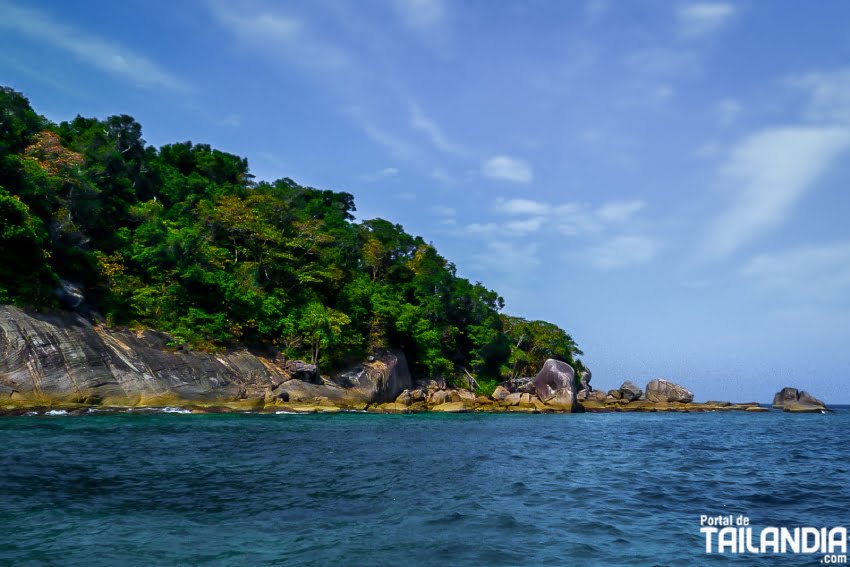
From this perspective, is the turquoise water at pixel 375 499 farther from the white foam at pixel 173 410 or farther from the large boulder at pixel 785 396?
the large boulder at pixel 785 396

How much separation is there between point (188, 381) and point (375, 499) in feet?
77.6

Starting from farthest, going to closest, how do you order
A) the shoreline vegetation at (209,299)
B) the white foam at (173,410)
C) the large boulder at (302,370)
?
the large boulder at (302,370) → the white foam at (173,410) → the shoreline vegetation at (209,299)

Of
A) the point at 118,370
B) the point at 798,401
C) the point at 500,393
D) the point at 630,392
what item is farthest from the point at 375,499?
the point at 798,401

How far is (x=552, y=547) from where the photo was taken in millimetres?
6793

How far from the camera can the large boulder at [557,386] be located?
148 ft

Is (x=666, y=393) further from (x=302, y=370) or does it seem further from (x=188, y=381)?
(x=188, y=381)

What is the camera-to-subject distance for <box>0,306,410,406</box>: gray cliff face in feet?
76.4

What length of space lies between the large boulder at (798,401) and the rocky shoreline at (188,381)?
3305cm

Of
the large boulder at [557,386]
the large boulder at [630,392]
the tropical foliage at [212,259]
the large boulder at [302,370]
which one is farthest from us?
the large boulder at [630,392]

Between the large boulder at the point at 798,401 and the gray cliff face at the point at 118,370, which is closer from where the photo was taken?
the gray cliff face at the point at 118,370

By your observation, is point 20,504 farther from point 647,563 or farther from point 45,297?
point 45,297

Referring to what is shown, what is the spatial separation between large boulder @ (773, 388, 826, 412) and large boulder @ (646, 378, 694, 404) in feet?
43.1

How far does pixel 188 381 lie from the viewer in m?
29.3

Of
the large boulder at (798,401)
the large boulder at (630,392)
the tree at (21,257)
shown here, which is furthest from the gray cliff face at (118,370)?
the large boulder at (798,401)
